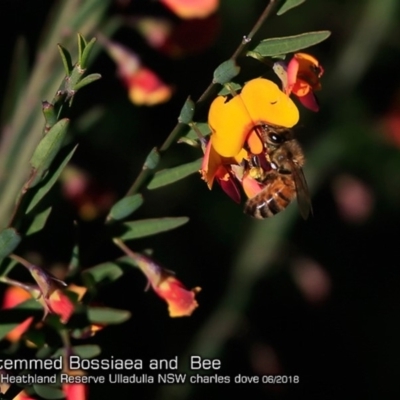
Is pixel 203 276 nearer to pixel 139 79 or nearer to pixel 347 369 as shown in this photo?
pixel 347 369

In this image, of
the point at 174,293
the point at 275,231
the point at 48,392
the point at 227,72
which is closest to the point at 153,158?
the point at 227,72

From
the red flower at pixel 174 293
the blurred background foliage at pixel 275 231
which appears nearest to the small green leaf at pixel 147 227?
the red flower at pixel 174 293

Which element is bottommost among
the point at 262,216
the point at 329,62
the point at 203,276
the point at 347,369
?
the point at 347,369

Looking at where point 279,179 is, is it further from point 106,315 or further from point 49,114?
point 49,114

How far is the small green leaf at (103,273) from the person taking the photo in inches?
58.7

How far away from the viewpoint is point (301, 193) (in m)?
1.78

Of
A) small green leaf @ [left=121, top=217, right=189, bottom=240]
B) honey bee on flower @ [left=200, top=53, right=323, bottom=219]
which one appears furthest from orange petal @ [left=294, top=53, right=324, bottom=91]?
small green leaf @ [left=121, top=217, right=189, bottom=240]

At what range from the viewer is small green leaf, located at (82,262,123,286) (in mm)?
1491

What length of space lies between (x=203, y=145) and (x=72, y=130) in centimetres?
50

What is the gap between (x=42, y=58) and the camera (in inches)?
82.7

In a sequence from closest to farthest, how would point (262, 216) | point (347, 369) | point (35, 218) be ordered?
point (35, 218) → point (262, 216) → point (347, 369)

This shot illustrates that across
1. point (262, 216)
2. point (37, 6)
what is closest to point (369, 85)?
point (37, 6)

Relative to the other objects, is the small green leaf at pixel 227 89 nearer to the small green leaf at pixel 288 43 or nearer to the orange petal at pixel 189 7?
the small green leaf at pixel 288 43

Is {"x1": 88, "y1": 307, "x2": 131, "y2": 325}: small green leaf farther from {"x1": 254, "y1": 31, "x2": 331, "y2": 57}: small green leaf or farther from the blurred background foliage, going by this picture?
the blurred background foliage
